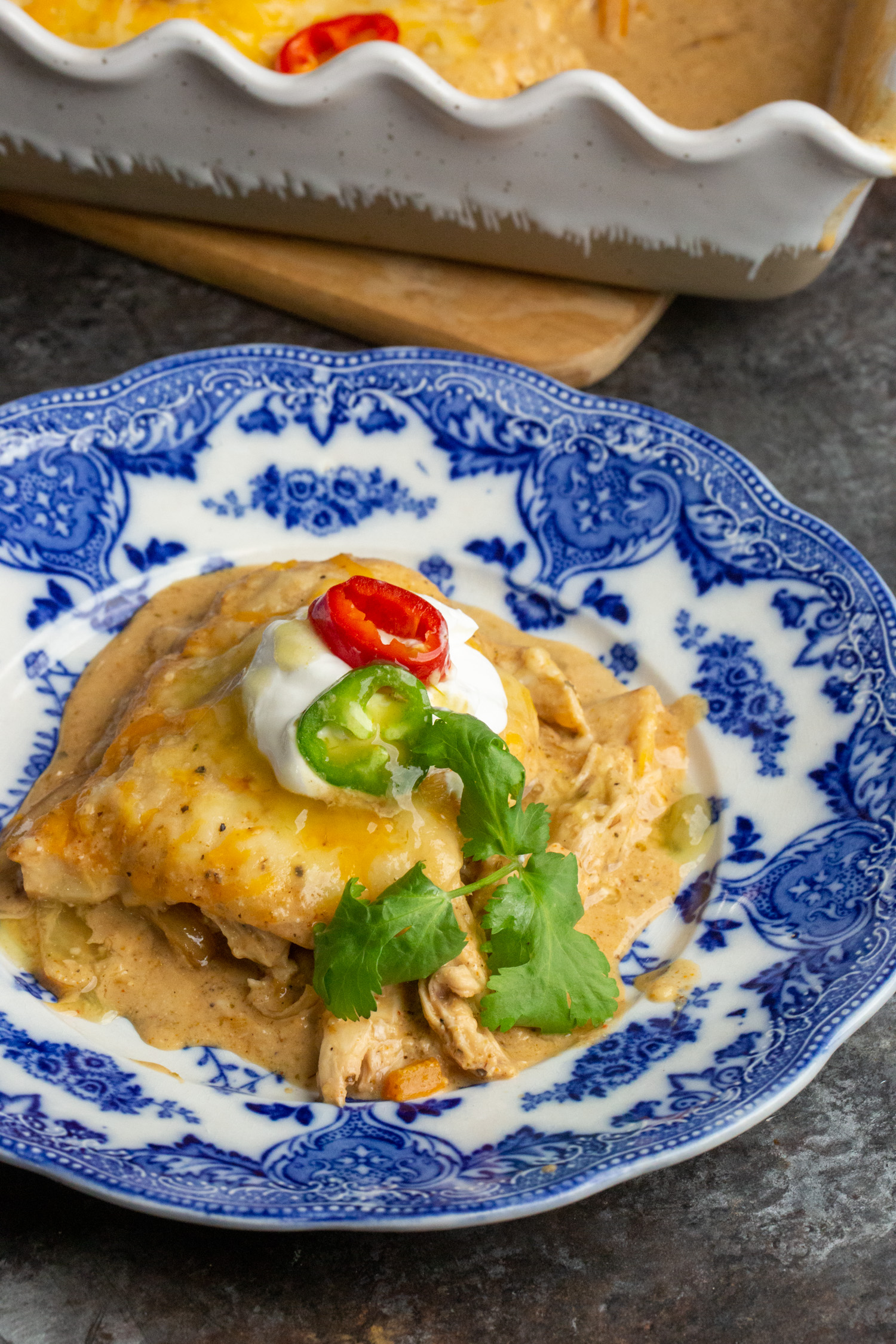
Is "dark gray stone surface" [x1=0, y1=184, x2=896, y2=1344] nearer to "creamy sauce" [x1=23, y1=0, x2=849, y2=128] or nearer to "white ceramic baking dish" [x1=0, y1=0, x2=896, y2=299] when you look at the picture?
"white ceramic baking dish" [x1=0, y1=0, x2=896, y2=299]

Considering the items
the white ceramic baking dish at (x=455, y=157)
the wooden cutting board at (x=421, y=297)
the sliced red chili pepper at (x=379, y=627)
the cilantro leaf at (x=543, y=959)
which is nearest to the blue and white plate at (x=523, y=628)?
the cilantro leaf at (x=543, y=959)

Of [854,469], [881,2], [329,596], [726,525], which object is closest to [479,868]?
[329,596]

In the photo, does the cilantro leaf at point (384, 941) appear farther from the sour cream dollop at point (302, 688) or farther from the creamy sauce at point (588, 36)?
the creamy sauce at point (588, 36)

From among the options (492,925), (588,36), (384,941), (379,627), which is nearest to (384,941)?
(384,941)

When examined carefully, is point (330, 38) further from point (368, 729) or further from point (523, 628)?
point (368, 729)

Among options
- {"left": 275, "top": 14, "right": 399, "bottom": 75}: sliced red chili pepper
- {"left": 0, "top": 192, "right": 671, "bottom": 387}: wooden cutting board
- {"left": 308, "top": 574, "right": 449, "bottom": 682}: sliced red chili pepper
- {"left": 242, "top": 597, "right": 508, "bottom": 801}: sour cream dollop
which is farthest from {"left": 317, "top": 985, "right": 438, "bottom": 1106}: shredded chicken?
{"left": 275, "top": 14, "right": 399, "bottom": 75}: sliced red chili pepper
